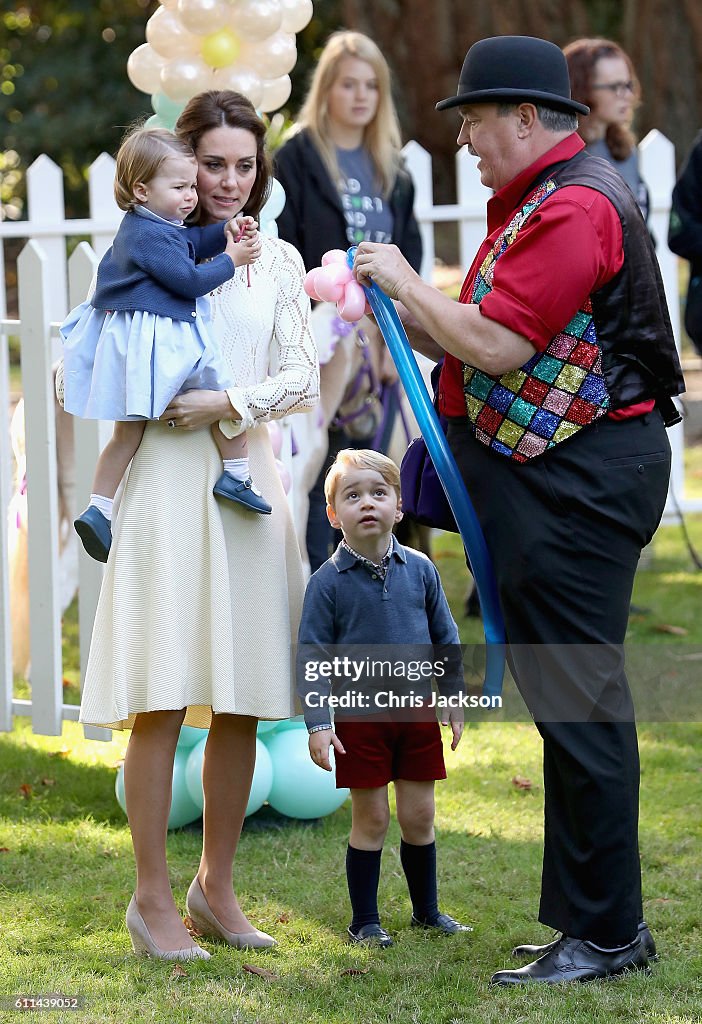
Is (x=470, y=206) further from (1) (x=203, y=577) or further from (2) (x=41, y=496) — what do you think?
(1) (x=203, y=577)

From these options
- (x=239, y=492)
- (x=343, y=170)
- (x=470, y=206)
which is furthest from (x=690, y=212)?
(x=239, y=492)

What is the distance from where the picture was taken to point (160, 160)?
10.2ft

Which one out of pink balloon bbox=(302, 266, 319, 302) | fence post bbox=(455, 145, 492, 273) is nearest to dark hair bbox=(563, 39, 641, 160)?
fence post bbox=(455, 145, 492, 273)

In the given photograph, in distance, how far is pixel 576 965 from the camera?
3146 millimetres

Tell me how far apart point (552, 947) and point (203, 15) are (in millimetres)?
2932

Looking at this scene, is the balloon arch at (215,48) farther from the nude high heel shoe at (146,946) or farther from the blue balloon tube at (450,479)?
the nude high heel shoe at (146,946)

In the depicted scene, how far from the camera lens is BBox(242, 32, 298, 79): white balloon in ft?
14.8

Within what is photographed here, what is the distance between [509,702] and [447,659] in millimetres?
2265

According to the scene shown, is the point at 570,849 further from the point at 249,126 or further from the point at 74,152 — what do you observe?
the point at 74,152

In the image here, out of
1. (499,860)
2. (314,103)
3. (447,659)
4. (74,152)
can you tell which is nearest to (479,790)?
(499,860)

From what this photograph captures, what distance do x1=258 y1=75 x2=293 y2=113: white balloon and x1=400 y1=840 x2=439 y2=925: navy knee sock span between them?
2.47 m

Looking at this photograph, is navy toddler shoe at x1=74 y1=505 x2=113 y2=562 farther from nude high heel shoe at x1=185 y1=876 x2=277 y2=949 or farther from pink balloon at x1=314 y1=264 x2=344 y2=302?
nude high heel shoe at x1=185 y1=876 x2=277 y2=949

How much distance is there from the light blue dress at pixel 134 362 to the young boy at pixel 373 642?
437 mm

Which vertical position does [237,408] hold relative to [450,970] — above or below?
above
